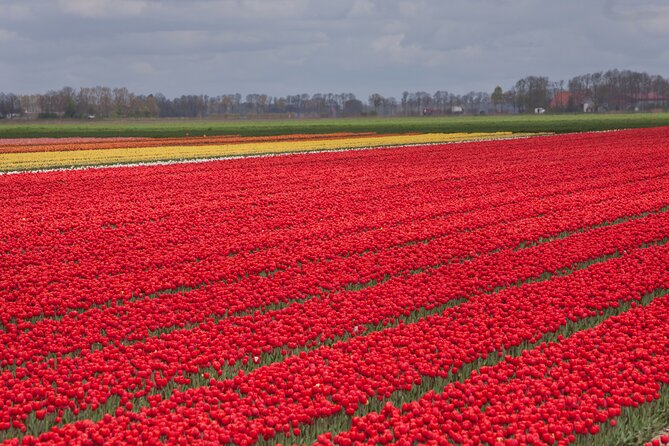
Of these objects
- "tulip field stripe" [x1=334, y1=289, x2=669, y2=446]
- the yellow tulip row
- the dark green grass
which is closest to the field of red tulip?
"tulip field stripe" [x1=334, y1=289, x2=669, y2=446]

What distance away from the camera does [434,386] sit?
7.44 meters

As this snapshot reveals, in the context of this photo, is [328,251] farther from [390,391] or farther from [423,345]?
[390,391]

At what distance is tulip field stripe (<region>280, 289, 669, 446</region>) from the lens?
6.43m

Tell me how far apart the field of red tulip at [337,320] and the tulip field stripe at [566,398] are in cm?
2

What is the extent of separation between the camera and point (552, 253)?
42.0ft

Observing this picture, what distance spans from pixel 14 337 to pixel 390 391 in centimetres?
441

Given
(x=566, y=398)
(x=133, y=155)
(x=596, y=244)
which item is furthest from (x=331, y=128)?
(x=566, y=398)

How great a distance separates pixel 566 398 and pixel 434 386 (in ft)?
3.93

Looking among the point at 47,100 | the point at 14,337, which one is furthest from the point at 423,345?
the point at 47,100

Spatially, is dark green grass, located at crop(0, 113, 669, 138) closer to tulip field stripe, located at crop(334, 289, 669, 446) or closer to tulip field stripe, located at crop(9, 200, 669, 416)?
tulip field stripe, located at crop(9, 200, 669, 416)

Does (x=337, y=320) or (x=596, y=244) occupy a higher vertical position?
(x=596, y=244)

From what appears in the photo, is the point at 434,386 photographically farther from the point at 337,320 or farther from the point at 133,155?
the point at 133,155

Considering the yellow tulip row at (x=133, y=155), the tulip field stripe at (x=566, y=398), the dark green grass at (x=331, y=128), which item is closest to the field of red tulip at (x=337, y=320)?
the tulip field stripe at (x=566, y=398)

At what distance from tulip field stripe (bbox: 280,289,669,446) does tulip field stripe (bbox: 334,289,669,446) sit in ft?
0.36
